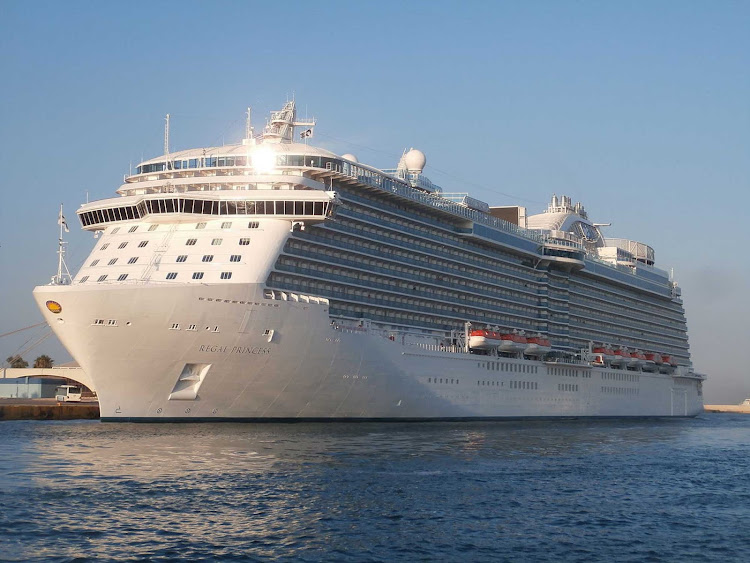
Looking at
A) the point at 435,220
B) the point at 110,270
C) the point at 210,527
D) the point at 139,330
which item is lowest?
the point at 210,527

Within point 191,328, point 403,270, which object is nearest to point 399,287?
point 403,270

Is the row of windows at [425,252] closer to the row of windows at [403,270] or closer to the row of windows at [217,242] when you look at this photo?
the row of windows at [403,270]

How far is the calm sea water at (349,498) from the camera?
21.8m

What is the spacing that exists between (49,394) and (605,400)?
4766 centimetres

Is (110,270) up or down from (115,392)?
up

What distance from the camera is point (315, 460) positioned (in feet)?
114

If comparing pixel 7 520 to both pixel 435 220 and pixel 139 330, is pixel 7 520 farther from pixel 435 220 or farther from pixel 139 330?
pixel 435 220

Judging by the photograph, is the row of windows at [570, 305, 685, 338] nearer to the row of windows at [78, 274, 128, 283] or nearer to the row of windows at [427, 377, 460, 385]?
the row of windows at [427, 377, 460, 385]

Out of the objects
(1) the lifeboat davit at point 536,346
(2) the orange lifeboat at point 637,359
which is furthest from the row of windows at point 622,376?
(1) the lifeboat davit at point 536,346

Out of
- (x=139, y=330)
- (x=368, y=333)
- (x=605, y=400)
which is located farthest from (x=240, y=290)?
(x=605, y=400)

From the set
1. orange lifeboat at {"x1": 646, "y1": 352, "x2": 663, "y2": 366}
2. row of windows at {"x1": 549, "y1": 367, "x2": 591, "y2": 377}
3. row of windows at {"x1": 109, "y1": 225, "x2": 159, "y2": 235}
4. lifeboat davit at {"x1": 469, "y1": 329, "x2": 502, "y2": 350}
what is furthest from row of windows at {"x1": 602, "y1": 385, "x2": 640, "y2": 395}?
row of windows at {"x1": 109, "y1": 225, "x2": 159, "y2": 235}

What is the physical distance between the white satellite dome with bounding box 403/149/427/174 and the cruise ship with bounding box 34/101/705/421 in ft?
0.52

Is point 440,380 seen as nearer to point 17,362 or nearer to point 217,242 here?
point 217,242

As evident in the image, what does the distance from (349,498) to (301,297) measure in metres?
20.5
